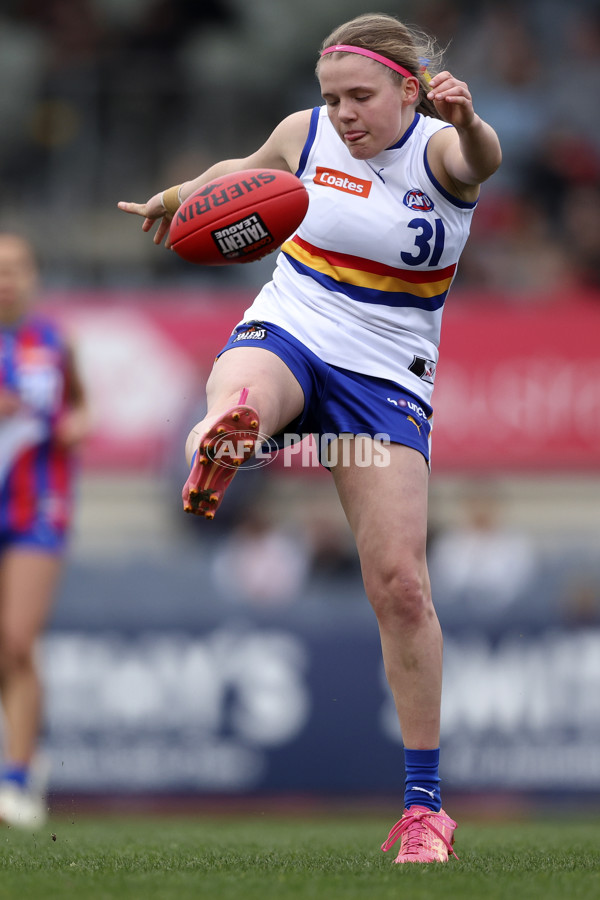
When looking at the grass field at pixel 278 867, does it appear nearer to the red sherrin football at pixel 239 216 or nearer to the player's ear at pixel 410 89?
the red sherrin football at pixel 239 216

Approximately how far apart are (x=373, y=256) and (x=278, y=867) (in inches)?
66.3

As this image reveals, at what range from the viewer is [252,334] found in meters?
3.75

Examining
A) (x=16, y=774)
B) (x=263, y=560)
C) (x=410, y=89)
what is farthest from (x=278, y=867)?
(x=263, y=560)

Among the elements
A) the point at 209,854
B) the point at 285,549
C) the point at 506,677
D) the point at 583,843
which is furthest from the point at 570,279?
the point at 209,854

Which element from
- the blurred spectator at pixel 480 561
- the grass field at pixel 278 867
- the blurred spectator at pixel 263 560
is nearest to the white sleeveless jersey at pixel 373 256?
the grass field at pixel 278 867

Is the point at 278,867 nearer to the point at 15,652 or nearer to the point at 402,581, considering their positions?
the point at 402,581

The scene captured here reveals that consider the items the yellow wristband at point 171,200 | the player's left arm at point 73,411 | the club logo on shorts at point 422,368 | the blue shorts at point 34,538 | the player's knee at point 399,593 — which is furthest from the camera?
the player's left arm at point 73,411

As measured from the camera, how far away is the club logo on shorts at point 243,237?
3.66m

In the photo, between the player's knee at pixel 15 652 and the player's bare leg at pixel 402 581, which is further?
the player's knee at pixel 15 652

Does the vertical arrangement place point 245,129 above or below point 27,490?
above

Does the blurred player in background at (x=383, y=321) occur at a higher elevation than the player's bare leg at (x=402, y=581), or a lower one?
higher

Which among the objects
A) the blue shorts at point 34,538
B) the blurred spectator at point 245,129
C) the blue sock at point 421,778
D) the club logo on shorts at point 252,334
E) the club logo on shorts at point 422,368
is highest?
the blurred spectator at point 245,129

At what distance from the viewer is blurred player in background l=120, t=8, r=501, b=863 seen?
360 cm

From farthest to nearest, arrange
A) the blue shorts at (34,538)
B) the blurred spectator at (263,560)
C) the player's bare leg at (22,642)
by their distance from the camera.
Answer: the blurred spectator at (263,560) < the blue shorts at (34,538) < the player's bare leg at (22,642)
